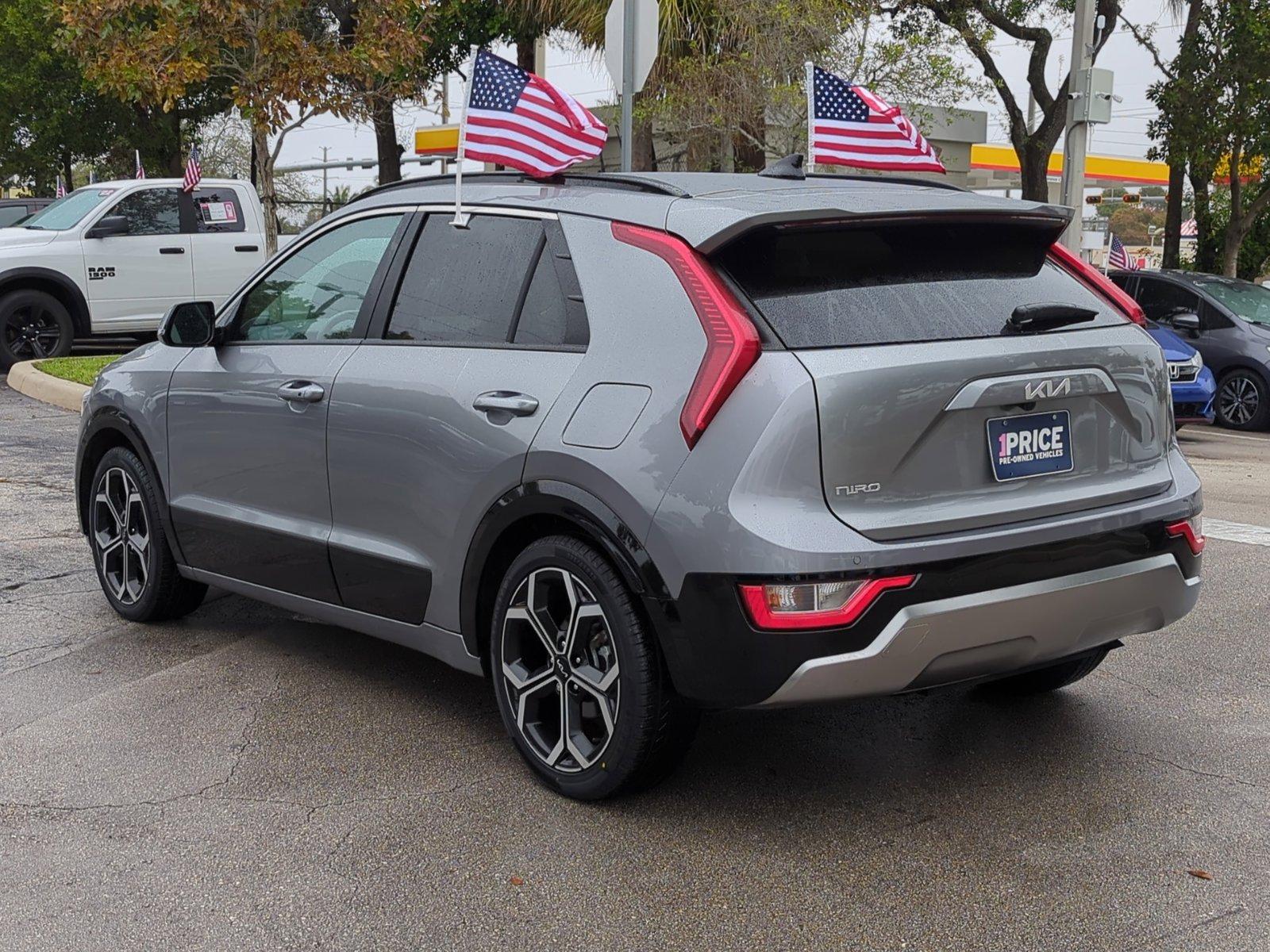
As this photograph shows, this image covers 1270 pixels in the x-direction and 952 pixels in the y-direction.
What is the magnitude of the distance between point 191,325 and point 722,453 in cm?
253

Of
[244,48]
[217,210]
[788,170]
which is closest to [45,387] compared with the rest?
[217,210]

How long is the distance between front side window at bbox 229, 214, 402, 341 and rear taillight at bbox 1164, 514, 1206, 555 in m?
2.56

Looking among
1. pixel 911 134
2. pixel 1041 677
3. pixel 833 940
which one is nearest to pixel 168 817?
pixel 833 940

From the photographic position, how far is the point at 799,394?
3.49 m

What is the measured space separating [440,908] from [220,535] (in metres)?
2.27

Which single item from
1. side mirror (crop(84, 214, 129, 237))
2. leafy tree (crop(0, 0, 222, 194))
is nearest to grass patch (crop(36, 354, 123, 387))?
side mirror (crop(84, 214, 129, 237))

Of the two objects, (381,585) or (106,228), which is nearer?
(381,585)

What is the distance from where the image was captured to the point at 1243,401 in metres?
14.8

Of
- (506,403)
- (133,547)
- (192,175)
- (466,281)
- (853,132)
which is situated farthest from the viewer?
(192,175)

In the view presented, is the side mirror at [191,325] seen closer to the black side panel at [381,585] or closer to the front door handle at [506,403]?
the black side panel at [381,585]

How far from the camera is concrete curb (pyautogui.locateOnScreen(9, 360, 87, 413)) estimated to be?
42.7 ft

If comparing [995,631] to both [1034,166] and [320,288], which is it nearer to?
[320,288]

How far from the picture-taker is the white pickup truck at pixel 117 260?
51.2 ft

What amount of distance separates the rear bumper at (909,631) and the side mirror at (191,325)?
2.39 m
